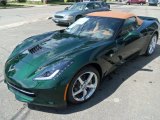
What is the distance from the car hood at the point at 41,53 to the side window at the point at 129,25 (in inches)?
37.0

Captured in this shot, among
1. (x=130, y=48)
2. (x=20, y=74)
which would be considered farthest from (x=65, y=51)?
(x=130, y=48)

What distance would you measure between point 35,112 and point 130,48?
2616 millimetres

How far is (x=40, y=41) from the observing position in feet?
15.2

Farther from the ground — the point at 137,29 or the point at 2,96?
the point at 137,29

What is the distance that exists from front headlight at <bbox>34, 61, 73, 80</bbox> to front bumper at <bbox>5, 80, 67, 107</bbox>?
20 centimetres

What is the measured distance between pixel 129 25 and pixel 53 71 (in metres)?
2.55

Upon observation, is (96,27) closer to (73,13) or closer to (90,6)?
(73,13)

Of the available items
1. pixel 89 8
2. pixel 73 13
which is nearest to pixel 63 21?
pixel 73 13

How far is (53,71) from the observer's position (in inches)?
134

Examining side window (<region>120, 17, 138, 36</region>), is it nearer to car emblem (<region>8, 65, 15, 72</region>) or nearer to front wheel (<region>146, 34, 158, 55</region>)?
front wheel (<region>146, 34, 158, 55</region>)

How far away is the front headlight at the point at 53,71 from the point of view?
11.0 ft

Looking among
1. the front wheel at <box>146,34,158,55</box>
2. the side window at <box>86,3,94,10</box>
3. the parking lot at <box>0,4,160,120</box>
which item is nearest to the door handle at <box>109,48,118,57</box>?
the parking lot at <box>0,4,160,120</box>

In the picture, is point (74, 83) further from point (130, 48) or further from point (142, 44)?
point (142, 44)

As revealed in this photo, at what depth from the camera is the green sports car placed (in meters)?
3.38
